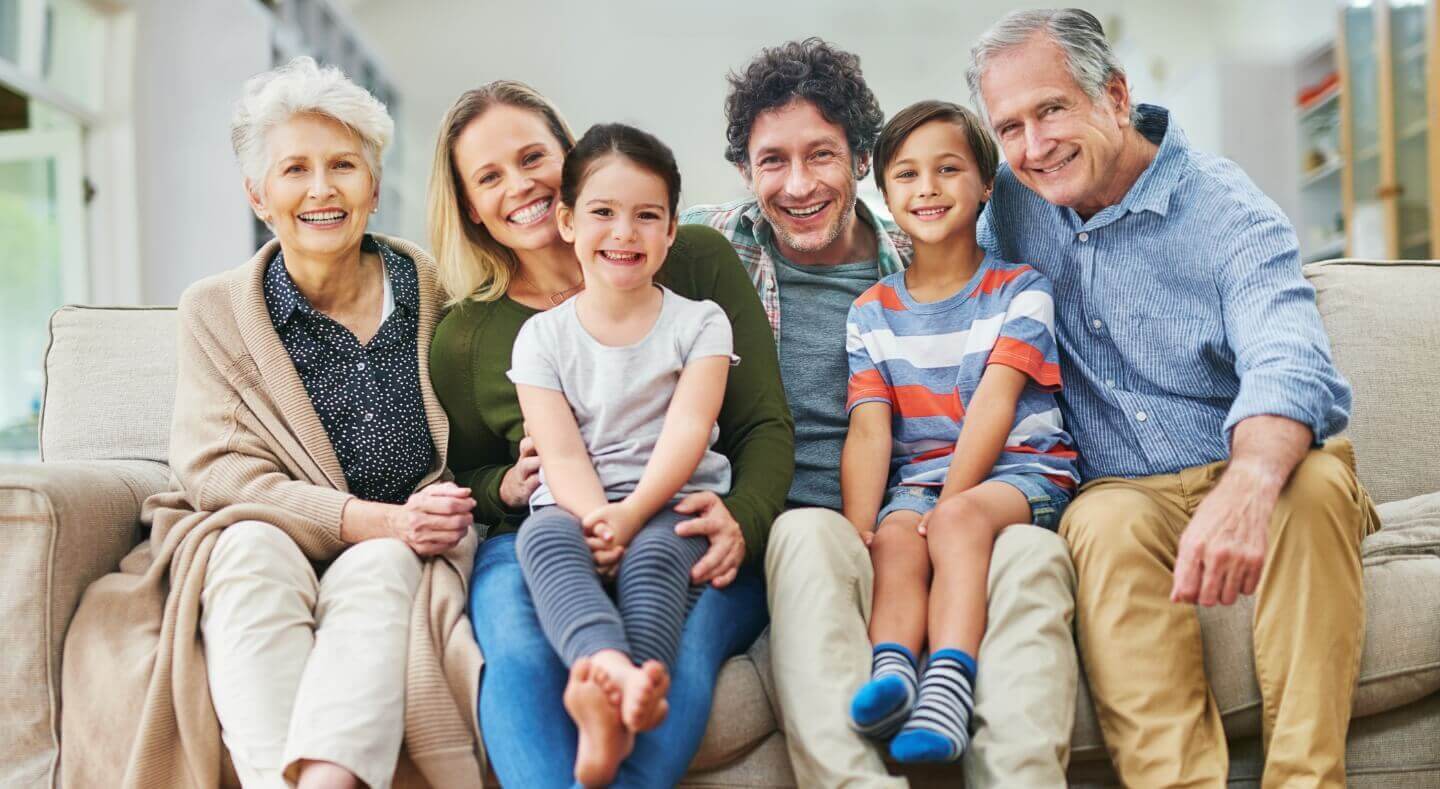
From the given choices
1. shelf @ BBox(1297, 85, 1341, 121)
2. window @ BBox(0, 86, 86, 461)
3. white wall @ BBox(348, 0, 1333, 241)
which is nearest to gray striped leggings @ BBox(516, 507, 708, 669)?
window @ BBox(0, 86, 86, 461)

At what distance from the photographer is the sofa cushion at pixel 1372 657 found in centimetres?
136

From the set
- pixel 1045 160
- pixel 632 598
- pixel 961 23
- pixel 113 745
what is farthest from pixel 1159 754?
pixel 961 23

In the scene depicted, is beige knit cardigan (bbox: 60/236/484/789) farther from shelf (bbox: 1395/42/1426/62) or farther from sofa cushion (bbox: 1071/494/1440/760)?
shelf (bbox: 1395/42/1426/62)

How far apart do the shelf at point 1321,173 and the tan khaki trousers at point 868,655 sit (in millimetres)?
4681

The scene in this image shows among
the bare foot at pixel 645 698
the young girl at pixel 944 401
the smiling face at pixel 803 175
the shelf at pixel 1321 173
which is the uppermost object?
the shelf at pixel 1321 173

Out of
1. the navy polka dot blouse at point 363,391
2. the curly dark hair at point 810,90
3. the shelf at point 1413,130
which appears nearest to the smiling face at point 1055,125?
the curly dark hair at point 810,90

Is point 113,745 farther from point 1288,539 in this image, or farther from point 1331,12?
point 1331,12

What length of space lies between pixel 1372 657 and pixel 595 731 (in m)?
0.94

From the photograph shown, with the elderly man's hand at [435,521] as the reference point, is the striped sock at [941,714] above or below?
below

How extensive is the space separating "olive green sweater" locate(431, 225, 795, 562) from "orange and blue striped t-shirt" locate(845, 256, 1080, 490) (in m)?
0.17

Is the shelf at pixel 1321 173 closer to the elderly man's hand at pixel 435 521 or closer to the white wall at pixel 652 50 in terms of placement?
the white wall at pixel 652 50

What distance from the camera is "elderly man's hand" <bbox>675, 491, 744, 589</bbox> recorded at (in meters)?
1.41

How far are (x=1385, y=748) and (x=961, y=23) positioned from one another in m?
7.51

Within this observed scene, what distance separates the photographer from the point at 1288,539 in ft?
4.29
